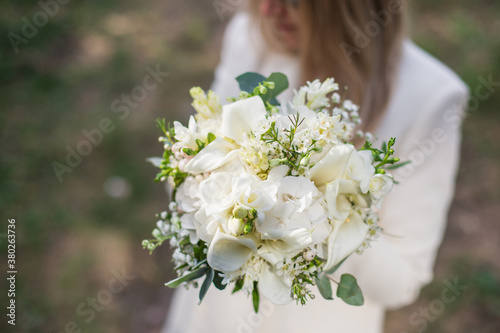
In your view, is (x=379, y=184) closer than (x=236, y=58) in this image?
Yes

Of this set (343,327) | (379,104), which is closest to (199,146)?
(379,104)

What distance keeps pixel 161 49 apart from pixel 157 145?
95 cm

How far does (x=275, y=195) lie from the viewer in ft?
2.61

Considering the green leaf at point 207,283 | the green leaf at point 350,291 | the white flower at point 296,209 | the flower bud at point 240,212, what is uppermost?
the flower bud at point 240,212

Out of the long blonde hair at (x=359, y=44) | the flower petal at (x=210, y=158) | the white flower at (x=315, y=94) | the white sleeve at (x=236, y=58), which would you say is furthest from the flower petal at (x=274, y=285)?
the white sleeve at (x=236, y=58)

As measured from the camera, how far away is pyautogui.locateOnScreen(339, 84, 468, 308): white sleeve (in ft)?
4.82

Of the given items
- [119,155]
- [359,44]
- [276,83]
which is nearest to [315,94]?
[276,83]

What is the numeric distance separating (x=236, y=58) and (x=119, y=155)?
164 centimetres

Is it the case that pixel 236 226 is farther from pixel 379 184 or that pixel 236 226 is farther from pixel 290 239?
pixel 379 184

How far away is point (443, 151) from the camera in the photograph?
4.97 feet

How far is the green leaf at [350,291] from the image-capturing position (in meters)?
0.91

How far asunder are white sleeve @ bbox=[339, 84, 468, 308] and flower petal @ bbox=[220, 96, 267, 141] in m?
0.77

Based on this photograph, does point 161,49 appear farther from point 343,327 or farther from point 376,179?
point 376,179

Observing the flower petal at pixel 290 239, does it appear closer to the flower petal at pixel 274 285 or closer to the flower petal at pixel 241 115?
the flower petal at pixel 274 285
